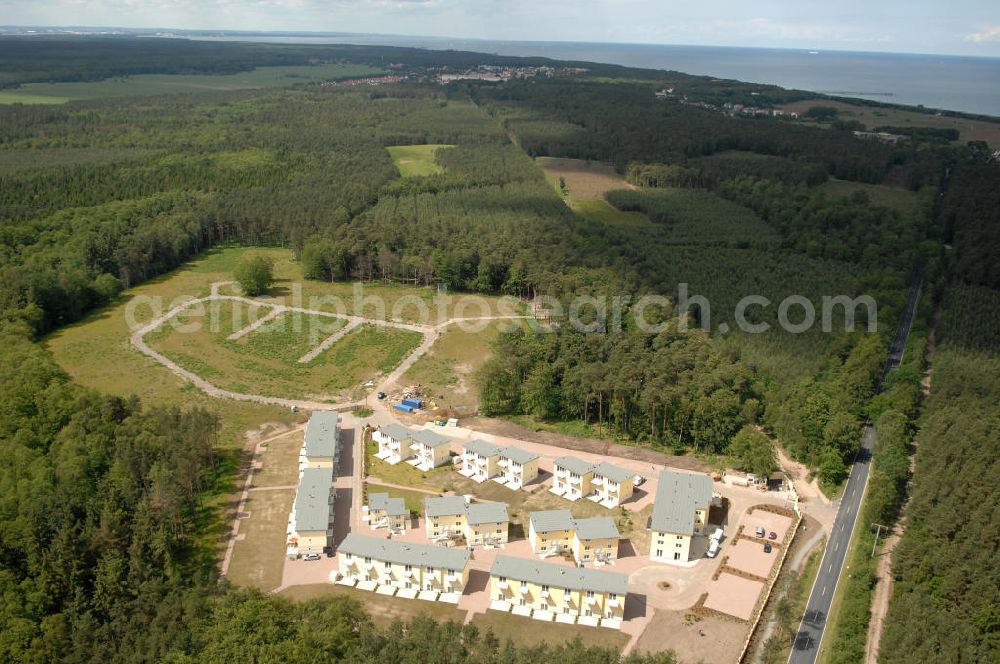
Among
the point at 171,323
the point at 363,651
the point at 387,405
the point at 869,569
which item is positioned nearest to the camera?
the point at 363,651

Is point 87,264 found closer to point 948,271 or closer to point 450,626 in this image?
point 450,626

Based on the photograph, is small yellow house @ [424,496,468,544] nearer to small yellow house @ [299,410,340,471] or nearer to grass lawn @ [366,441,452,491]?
grass lawn @ [366,441,452,491]

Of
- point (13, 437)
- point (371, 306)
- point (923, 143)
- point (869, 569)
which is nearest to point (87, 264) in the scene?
point (371, 306)

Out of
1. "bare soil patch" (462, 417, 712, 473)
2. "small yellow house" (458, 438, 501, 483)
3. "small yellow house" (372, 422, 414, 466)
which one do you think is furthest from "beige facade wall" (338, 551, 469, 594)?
"bare soil patch" (462, 417, 712, 473)

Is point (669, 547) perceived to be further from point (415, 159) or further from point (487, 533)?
point (415, 159)

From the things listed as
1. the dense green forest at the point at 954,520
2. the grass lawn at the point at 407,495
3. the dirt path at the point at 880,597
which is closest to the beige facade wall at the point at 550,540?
the grass lawn at the point at 407,495
